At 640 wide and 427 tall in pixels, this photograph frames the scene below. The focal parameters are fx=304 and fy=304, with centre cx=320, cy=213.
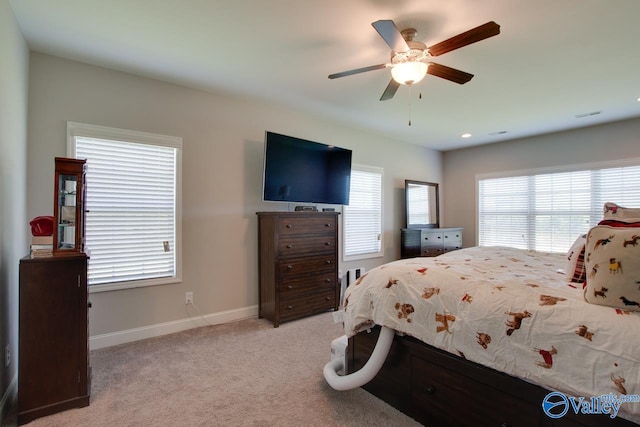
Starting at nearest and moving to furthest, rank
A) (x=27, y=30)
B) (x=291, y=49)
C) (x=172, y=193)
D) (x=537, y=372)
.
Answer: (x=537, y=372), (x=27, y=30), (x=291, y=49), (x=172, y=193)

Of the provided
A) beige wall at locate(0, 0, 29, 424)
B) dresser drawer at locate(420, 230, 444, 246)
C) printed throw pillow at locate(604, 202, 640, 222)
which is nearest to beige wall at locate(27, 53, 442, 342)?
beige wall at locate(0, 0, 29, 424)

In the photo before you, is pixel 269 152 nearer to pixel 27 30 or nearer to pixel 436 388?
pixel 27 30

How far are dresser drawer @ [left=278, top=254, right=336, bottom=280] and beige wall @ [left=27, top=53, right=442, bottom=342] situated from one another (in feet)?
1.51

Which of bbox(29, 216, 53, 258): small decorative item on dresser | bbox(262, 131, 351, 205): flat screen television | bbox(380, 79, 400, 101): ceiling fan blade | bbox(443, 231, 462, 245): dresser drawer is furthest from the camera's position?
bbox(443, 231, 462, 245): dresser drawer

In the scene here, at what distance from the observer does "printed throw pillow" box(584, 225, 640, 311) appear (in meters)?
1.23

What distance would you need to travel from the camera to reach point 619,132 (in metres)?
4.34

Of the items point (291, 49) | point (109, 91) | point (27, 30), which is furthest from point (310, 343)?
point (27, 30)

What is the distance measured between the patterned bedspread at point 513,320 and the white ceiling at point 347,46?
1.71m

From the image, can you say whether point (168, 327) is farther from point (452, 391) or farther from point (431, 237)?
point (431, 237)

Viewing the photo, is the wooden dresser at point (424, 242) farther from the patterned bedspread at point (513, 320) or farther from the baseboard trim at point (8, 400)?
the baseboard trim at point (8, 400)

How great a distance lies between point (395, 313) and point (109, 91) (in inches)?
122

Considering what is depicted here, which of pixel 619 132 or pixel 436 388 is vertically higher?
pixel 619 132

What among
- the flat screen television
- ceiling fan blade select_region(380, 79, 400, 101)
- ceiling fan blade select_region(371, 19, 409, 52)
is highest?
ceiling fan blade select_region(371, 19, 409, 52)

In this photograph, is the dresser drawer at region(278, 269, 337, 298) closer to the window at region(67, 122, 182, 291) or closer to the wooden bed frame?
the window at region(67, 122, 182, 291)
